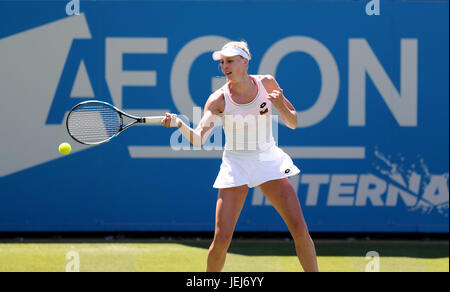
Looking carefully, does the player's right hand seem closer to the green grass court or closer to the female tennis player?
the female tennis player

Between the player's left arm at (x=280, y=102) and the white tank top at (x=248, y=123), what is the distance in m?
0.07

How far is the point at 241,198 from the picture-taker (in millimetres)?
4906

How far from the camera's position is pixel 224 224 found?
4789mm

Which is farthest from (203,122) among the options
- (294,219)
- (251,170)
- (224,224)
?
(294,219)

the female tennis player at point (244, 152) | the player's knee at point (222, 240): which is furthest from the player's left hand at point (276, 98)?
the player's knee at point (222, 240)

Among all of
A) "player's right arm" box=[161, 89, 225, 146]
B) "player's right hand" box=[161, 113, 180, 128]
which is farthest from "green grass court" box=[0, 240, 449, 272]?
"player's right hand" box=[161, 113, 180, 128]

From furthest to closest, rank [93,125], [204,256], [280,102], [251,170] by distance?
[204,256] → [93,125] → [251,170] → [280,102]

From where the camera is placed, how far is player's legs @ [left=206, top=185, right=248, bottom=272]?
4.77 meters

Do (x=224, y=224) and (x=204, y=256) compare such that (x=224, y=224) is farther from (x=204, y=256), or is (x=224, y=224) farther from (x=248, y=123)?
(x=204, y=256)

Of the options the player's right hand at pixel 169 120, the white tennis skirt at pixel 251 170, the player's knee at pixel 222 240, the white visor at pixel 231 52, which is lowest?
the player's knee at pixel 222 240

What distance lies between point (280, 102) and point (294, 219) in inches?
29.6

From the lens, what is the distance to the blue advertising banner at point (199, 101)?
7582mm

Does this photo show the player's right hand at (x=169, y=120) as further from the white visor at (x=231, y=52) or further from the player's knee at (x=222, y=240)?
the player's knee at (x=222, y=240)
